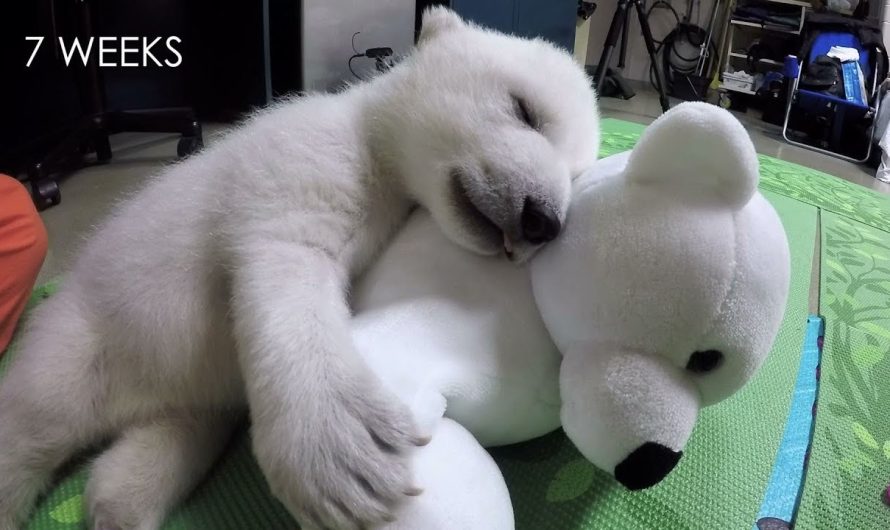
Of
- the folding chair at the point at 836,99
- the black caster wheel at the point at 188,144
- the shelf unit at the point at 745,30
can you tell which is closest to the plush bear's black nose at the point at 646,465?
the black caster wheel at the point at 188,144

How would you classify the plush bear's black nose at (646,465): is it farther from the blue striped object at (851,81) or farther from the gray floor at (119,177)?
the blue striped object at (851,81)

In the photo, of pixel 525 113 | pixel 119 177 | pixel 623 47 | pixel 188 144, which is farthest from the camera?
pixel 623 47

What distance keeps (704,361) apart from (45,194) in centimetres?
244

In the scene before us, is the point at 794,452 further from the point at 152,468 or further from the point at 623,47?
the point at 623,47

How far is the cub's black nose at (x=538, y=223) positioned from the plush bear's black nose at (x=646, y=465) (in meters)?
0.23

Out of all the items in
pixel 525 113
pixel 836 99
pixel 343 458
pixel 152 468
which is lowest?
pixel 836 99

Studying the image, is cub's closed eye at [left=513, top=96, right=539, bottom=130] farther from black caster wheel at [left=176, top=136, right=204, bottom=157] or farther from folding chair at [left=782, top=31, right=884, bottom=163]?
folding chair at [left=782, top=31, right=884, bottom=163]

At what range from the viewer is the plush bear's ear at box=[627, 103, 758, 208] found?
593mm

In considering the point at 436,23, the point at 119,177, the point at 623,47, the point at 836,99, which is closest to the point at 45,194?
the point at 119,177

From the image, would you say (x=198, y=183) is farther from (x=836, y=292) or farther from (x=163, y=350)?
(x=836, y=292)

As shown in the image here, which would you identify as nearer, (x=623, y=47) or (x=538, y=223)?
(x=538, y=223)

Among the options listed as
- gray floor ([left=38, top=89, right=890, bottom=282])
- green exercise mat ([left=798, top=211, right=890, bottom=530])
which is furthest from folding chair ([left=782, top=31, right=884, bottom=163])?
green exercise mat ([left=798, top=211, right=890, bottom=530])

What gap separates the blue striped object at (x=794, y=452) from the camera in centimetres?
81

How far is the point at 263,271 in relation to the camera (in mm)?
698
